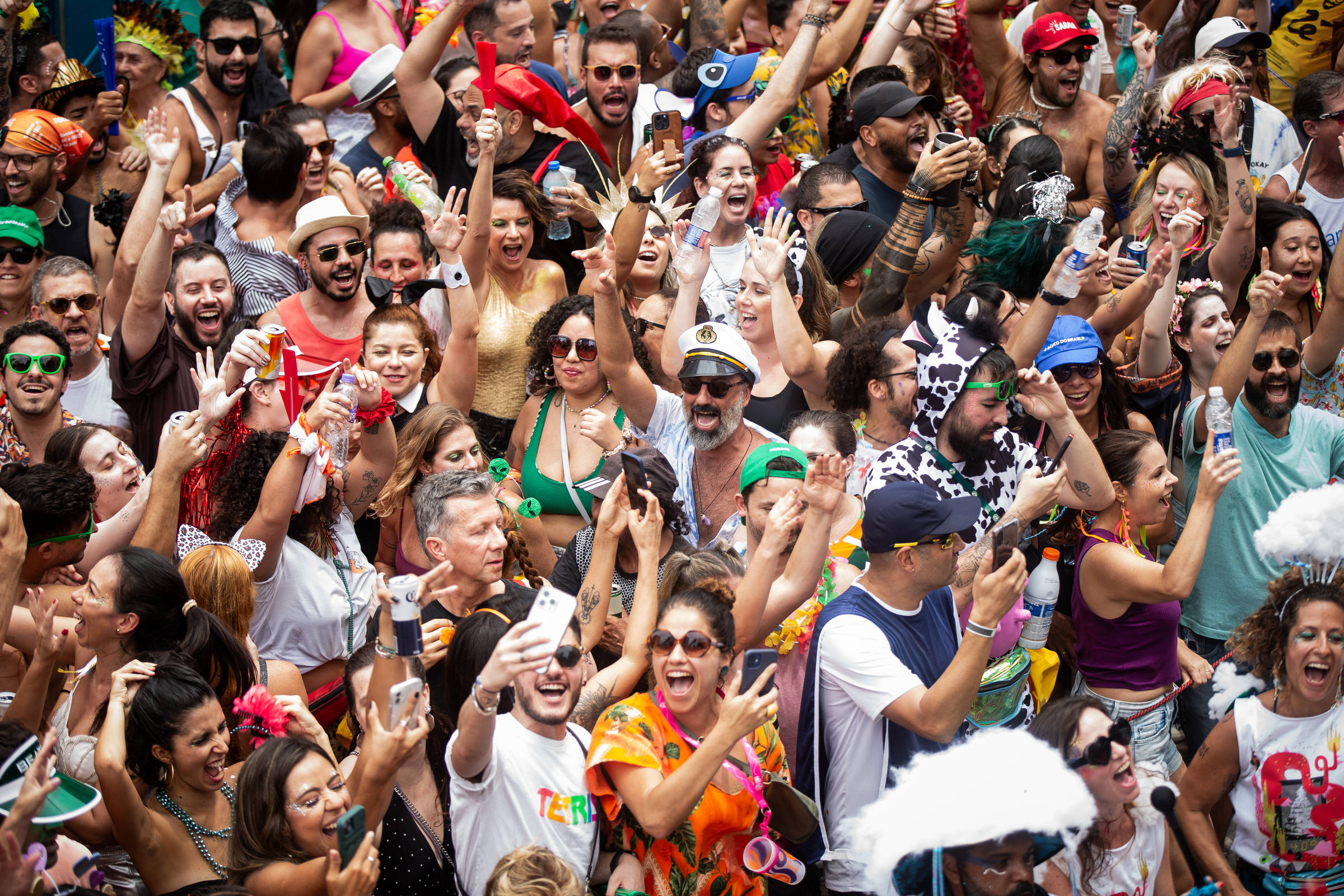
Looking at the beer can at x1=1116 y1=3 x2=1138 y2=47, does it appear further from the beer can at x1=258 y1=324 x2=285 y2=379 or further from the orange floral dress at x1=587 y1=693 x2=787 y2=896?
the orange floral dress at x1=587 y1=693 x2=787 y2=896

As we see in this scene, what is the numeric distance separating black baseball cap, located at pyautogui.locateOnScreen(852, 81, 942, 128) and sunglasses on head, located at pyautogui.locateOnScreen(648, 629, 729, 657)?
3.71 m

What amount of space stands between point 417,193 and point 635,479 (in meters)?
2.40

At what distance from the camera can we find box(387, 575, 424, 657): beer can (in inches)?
134

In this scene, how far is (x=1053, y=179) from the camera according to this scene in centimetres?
621

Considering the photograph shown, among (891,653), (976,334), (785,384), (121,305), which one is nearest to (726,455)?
(785,384)

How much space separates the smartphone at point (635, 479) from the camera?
14.2 feet

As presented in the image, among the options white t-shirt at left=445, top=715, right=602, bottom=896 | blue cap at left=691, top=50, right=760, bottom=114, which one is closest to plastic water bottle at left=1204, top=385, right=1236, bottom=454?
white t-shirt at left=445, top=715, right=602, bottom=896

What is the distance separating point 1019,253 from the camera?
6.16 meters

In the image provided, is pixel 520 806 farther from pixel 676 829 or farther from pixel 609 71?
pixel 609 71

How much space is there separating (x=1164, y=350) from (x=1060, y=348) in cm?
75

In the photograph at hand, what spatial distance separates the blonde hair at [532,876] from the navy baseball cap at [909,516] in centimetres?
137

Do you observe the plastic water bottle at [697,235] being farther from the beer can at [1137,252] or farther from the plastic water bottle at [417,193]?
the beer can at [1137,252]

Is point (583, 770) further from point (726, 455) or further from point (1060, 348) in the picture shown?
point (1060, 348)

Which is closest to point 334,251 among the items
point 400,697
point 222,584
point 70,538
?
point 70,538
